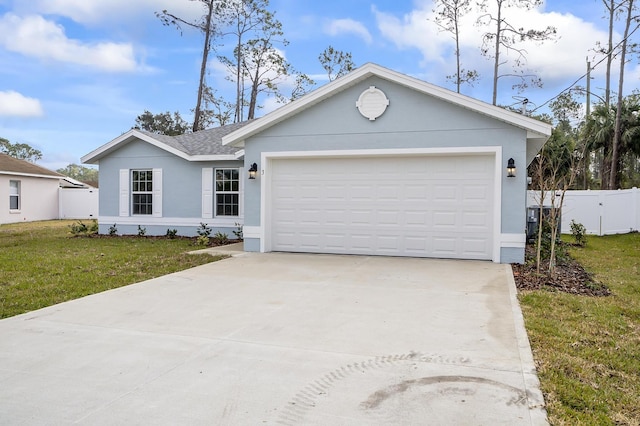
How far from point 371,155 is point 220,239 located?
19.5 feet

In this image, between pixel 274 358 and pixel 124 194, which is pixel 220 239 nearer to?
pixel 124 194

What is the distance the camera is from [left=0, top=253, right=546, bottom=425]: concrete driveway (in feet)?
10.1

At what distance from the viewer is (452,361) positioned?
394cm

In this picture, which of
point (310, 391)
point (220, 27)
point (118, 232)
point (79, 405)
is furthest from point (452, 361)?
point (220, 27)

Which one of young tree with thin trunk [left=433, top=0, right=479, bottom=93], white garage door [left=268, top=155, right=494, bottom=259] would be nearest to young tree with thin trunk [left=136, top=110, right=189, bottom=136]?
young tree with thin trunk [left=433, top=0, right=479, bottom=93]

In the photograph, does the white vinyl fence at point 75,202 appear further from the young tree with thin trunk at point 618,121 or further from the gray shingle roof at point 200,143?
the young tree with thin trunk at point 618,121

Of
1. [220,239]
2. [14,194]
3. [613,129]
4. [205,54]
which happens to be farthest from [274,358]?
[14,194]

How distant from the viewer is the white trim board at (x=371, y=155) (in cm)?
930

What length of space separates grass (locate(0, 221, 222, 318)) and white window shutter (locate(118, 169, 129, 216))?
1378 mm

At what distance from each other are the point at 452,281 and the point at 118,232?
39.8 ft

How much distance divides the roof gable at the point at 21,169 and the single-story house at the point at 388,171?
16.5 meters

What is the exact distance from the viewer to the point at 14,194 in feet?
74.2

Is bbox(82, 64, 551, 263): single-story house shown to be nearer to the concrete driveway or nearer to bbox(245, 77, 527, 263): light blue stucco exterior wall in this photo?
bbox(245, 77, 527, 263): light blue stucco exterior wall

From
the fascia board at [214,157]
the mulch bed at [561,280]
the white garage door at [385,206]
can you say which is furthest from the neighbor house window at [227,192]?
the mulch bed at [561,280]
